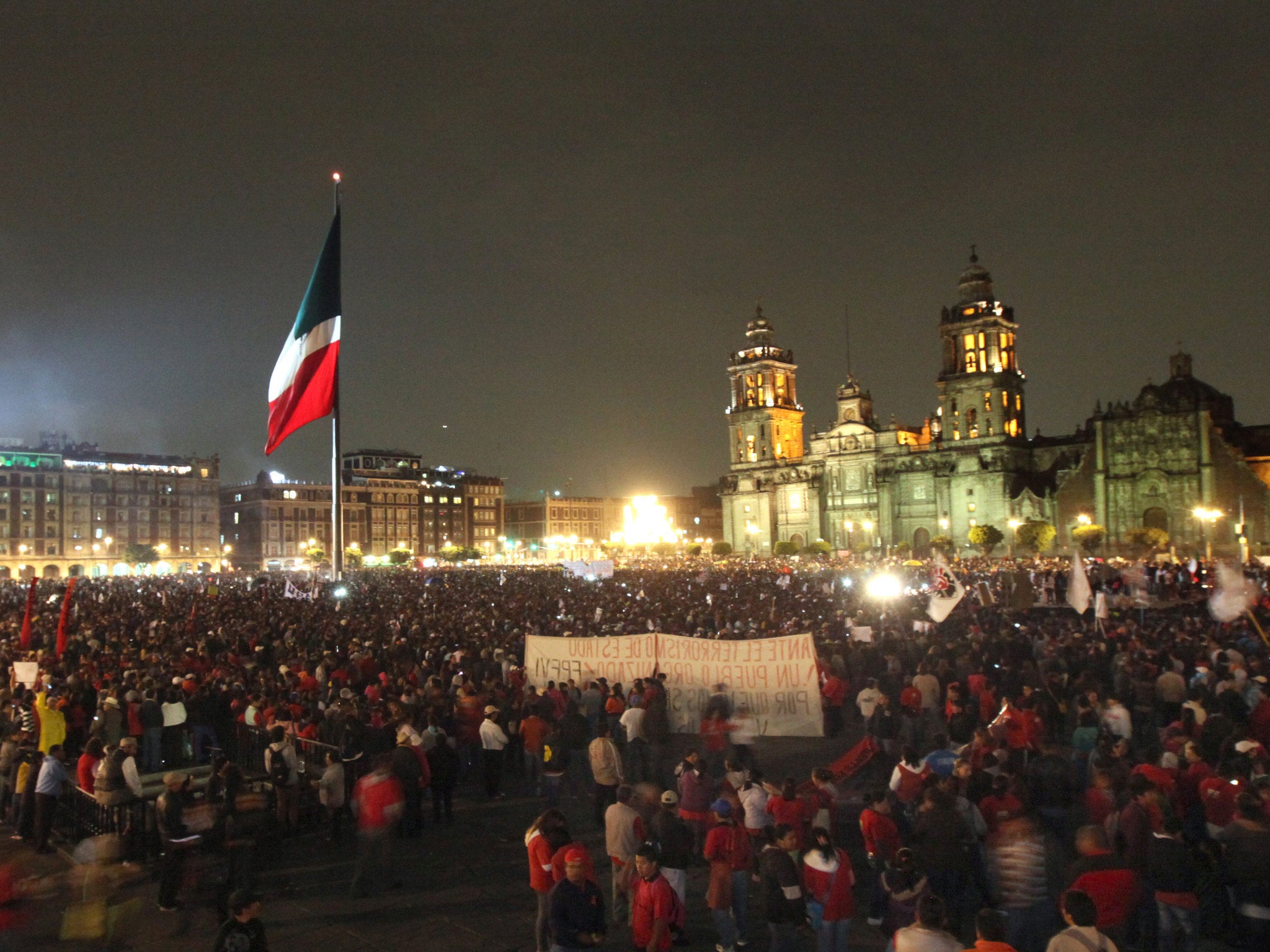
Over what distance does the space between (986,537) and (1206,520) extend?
14708mm

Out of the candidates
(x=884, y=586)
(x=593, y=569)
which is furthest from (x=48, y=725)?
(x=593, y=569)

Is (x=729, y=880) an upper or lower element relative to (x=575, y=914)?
lower

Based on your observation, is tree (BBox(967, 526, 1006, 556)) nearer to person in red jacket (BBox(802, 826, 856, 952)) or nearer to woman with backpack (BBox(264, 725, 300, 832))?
woman with backpack (BBox(264, 725, 300, 832))

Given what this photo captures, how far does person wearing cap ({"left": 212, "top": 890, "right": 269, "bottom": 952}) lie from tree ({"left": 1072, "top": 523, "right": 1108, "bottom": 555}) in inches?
2307

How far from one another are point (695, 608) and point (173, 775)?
20.0 m

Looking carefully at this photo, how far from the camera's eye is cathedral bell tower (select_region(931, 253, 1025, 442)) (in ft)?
271

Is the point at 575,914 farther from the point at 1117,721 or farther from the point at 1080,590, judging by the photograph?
the point at 1080,590

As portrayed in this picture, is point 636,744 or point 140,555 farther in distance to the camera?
point 140,555

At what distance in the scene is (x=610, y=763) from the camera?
9.82 meters

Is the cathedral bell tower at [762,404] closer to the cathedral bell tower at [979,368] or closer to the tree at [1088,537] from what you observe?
the cathedral bell tower at [979,368]

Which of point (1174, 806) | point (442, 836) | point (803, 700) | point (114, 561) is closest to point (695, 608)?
point (803, 700)

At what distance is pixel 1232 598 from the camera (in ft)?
68.8

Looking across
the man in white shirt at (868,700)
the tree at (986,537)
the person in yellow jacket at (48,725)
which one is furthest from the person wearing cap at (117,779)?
the tree at (986,537)

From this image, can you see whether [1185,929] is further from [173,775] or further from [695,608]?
[695,608]
